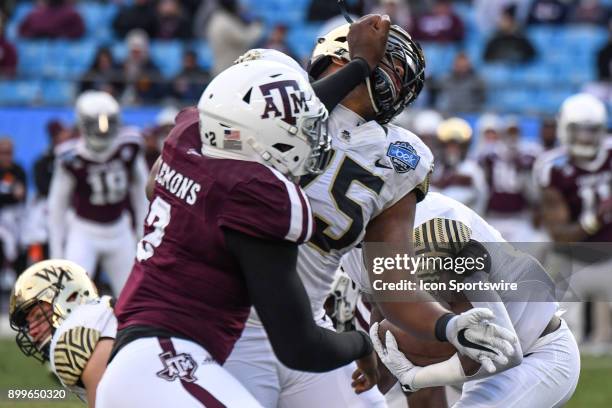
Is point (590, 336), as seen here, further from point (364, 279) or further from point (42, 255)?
point (364, 279)

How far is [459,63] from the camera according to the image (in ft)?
39.9

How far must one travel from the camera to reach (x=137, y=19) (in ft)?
44.6

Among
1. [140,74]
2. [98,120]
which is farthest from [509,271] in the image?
[140,74]

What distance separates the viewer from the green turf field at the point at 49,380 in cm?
661

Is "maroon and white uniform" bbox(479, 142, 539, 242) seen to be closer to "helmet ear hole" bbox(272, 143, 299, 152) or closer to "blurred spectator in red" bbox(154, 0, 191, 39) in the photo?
"blurred spectator in red" bbox(154, 0, 191, 39)

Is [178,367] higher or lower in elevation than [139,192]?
higher

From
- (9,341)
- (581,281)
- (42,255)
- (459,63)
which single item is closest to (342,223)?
(581,281)

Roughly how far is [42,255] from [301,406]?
295 inches

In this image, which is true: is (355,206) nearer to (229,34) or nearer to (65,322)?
(65,322)

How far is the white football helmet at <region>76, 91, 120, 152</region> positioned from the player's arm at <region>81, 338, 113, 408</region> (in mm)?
5485

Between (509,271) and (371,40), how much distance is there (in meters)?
0.91

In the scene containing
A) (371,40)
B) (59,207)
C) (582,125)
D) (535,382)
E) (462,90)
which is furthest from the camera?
(462,90)

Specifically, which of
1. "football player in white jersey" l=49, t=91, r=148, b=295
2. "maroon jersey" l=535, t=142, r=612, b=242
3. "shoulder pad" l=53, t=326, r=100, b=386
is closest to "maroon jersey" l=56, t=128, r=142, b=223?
"football player in white jersey" l=49, t=91, r=148, b=295

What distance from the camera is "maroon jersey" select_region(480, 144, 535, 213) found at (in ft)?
36.0
